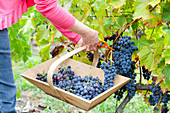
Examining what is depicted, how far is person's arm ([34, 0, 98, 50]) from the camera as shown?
1.27 meters

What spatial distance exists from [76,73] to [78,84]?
298mm

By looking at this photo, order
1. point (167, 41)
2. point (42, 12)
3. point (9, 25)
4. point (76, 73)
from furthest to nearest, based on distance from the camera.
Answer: point (76, 73)
point (167, 41)
point (9, 25)
point (42, 12)

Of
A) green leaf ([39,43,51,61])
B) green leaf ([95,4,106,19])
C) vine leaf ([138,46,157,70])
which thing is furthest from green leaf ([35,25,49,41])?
vine leaf ([138,46,157,70])

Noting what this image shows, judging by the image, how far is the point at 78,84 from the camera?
1.67 m

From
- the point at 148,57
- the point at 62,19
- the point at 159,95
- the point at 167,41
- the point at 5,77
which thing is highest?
the point at 62,19

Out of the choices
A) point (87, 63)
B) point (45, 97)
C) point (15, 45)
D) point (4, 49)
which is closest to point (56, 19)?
point (4, 49)

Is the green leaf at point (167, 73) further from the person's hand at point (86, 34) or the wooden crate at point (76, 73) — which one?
the person's hand at point (86, 34)

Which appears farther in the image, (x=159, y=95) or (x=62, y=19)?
(x=159, y=95)

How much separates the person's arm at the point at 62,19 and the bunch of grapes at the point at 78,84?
27cm

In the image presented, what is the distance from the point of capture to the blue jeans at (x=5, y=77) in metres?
1.40

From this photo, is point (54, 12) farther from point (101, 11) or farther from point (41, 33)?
point (41, 33)

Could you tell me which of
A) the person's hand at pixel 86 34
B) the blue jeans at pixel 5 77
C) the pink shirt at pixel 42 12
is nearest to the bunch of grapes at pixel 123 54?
the person's hand at pixel 86 34

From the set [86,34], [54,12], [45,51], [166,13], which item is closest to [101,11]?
[86,34]

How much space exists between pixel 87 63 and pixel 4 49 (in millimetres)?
818
